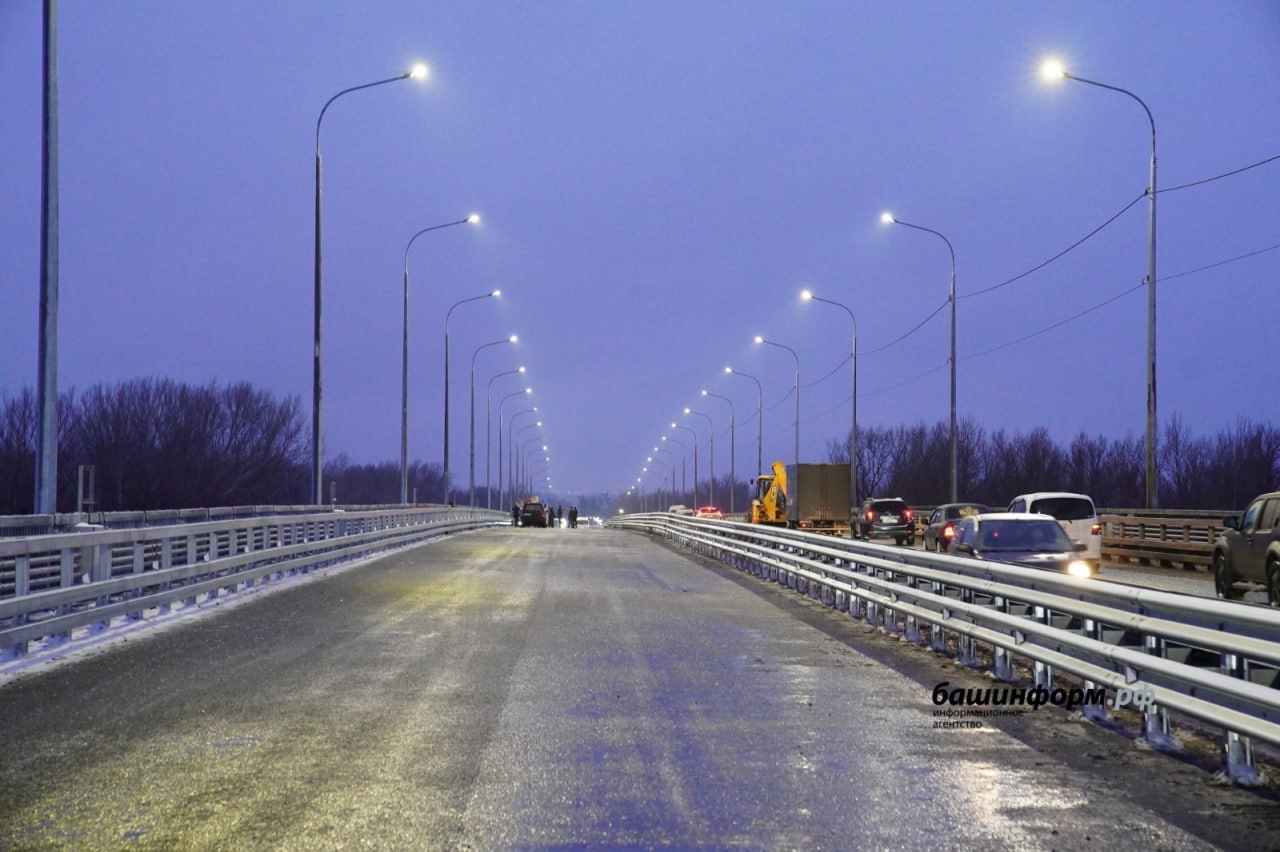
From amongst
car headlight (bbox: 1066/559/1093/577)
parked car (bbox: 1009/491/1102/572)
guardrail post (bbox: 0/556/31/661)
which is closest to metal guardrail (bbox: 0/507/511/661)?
guardrail post (bbox: 0/556/31/661)

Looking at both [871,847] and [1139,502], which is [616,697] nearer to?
[871,847]

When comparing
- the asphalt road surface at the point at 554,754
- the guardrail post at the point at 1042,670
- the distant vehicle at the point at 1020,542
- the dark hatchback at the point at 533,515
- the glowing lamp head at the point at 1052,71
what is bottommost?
the dark hatchback at the point at 533,515

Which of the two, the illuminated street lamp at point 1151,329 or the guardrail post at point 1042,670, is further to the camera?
the illuminated street lamp at point 1151,329

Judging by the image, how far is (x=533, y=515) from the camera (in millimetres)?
83750

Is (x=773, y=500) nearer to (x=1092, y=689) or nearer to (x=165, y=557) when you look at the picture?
(x=165, y=557)

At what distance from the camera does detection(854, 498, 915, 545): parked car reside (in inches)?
1660

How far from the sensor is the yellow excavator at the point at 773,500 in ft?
181

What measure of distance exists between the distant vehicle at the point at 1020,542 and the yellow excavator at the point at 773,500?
36.7 m

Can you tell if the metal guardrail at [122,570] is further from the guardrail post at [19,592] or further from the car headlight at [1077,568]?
the car headlight at [1077,568]

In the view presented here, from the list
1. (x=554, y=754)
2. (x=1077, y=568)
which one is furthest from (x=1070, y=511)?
(x=554, y=754)

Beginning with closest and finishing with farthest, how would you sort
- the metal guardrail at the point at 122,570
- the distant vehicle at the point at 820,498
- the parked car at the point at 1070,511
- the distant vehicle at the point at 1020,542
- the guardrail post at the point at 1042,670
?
the guardrail post at the point at 1042,670, the metal guardrail at the point at 122,570, the distant vehicle at the point at 1020,542, the parked car at the point at 1070,511, the distant vehicle at the point at 820,498

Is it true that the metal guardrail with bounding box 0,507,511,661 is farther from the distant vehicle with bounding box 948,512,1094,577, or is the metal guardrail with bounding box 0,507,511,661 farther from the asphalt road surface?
the distant vehicle with bounding box 948,512,1094,577

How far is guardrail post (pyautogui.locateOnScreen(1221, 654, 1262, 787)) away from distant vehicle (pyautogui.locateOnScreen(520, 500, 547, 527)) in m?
76.7

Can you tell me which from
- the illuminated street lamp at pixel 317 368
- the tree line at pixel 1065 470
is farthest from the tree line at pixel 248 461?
the illuminated street lamp at pixel 317 368
